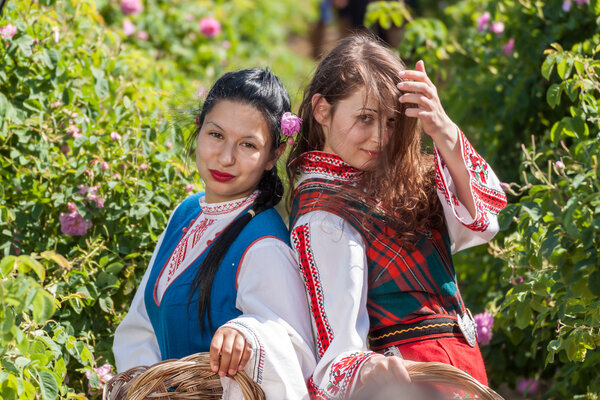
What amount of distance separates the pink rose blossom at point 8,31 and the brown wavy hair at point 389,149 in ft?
3.50

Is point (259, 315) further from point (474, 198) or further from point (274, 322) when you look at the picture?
point (474, 198)

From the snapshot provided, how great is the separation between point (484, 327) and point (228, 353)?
4.03 ft

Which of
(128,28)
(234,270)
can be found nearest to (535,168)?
(234,270)

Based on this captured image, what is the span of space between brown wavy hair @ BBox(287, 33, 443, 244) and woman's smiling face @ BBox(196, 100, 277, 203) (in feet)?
0.55

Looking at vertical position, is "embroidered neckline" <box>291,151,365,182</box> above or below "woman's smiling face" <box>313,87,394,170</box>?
below

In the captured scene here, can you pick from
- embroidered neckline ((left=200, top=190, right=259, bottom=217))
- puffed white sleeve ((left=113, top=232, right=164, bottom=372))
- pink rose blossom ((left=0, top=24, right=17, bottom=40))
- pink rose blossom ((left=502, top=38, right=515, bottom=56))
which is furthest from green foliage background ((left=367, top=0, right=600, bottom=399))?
pink rose blossom ((left=0, top=24, right=17, bottom=40))

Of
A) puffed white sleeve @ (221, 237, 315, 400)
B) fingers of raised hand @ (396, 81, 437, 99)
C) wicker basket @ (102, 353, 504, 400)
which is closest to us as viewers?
wicker basket @ (102, 353, 504, 400)

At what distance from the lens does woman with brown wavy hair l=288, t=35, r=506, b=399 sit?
186 centimetres

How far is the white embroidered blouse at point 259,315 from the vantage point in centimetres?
175

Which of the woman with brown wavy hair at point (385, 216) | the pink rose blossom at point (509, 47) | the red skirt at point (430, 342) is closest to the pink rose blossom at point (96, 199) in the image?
the woman with brown wavy hair at point (385, 216)

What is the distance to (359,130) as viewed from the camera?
1.97 meters

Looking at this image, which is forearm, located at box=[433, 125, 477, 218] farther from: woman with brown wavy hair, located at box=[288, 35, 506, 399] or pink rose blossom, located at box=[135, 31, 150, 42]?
pink rose blossom, located at box=[135, 31, 150, 42]

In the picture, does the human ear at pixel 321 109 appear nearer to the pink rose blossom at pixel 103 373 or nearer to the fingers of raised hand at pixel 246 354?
the fingers of raised hand at pixel 246 354

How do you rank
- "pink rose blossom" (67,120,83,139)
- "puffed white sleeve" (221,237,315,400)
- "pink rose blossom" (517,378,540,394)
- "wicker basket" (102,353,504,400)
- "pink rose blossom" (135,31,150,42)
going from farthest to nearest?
"pink rose blossom" (135,31,150,42) < "pink rose blossom" (517,378,540,394) < "pink rose blossom" (67,120,83,139) < "puffed white sleeve" (221,237,315,400) < "wicker basket" (102,353,504,400)
